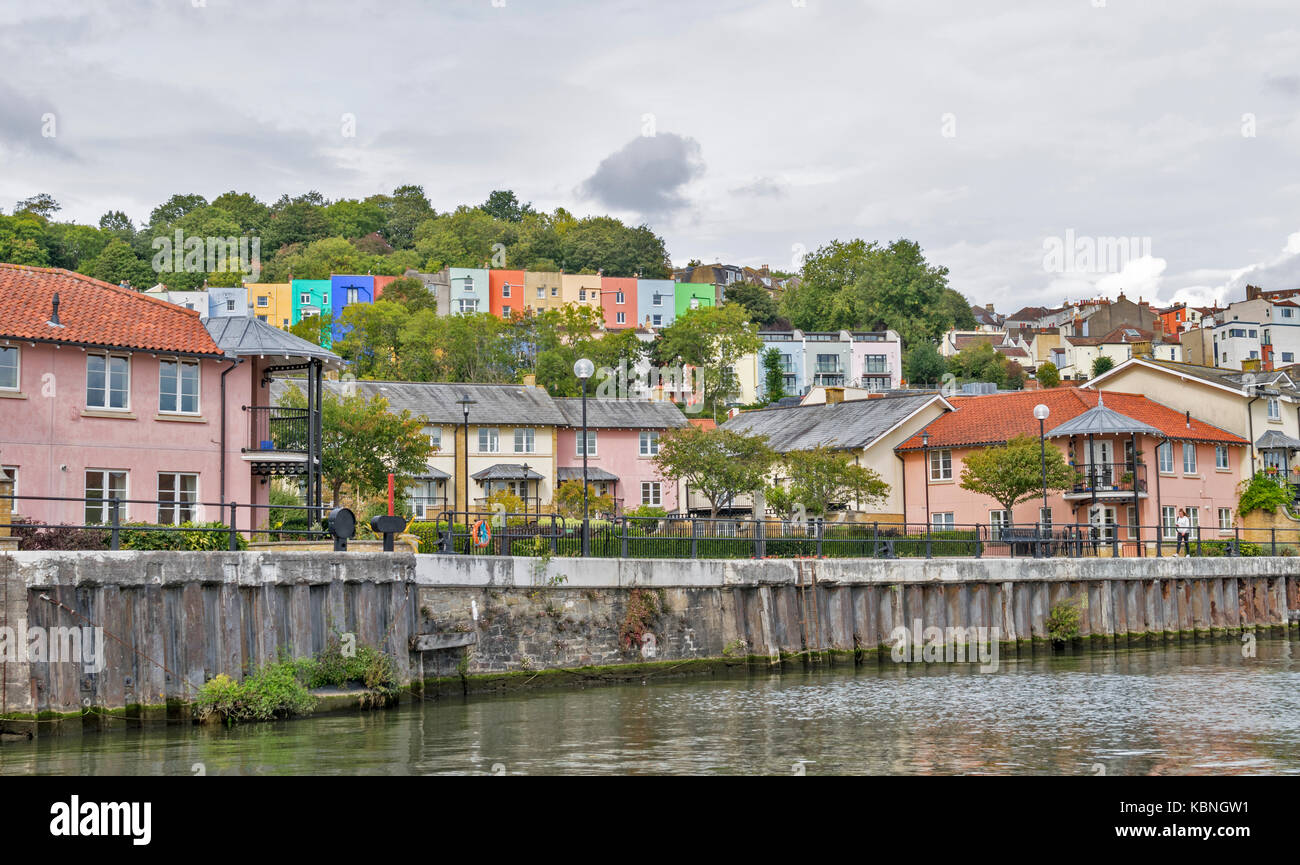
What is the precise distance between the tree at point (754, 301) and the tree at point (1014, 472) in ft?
298

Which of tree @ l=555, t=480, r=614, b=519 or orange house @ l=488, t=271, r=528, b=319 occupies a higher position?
orange house @ l=488, t=271, r=528, b=319

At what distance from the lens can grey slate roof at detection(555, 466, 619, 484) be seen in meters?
68.3

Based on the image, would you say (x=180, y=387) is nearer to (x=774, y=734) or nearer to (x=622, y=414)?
(x=774, y=734)

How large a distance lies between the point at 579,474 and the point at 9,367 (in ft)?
137

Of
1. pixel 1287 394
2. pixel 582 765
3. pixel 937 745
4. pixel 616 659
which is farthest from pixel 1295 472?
pixel 582 765

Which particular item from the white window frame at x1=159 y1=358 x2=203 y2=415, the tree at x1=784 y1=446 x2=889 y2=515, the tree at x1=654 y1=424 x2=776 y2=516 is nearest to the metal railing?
the white window frame at x1=159 y1=358 x2=203 y2=415

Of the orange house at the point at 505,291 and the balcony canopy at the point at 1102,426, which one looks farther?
the orange house at the point at 505,291

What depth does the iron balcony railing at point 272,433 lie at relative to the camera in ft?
111

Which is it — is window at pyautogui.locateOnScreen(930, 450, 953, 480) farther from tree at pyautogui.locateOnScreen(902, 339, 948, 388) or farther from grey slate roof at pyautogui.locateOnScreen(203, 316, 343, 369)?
tree at pyautogui.locateOnScreen(902, 339, 948, 388)

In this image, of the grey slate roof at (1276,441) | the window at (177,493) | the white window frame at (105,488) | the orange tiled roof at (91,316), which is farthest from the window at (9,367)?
the grey slate roof at (1276,441)

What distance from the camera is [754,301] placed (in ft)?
475

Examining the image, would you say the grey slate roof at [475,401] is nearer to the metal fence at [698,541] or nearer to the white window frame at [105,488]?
the metal fence at [698,541]

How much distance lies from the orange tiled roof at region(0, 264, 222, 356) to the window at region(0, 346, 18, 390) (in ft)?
1.81

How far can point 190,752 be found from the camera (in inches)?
752
